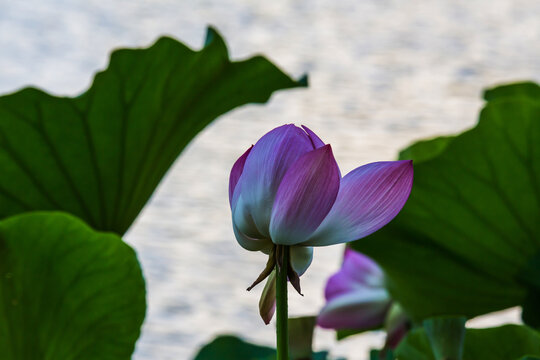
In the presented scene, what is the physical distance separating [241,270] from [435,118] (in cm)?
81

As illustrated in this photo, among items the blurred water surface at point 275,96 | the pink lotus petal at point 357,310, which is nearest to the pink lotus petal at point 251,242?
the pink lotus petal at point 357,310

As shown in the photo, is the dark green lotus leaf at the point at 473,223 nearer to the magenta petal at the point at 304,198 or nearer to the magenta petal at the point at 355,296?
the magenta petal at the point at 355,296

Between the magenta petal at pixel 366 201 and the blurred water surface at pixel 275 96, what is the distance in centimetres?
168

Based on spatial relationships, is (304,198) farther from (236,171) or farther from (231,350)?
(231,350)

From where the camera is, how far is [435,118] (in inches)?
94.3

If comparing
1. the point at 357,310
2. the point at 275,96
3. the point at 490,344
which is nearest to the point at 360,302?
the point at 357,310

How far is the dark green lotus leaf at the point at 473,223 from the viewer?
1.03ft

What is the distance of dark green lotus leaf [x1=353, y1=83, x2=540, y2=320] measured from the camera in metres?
0.31

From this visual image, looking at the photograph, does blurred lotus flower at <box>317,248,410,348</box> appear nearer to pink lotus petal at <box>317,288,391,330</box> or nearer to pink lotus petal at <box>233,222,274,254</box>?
pink lotus petal at <box>317,288,391,330</box>

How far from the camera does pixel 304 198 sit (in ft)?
0.52

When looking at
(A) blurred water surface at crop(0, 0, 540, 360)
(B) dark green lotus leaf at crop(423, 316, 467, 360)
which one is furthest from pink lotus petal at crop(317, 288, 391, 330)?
(A) blurred water surface at crop(0, 0, 540, 360)

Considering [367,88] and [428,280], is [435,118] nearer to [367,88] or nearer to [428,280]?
[367,88]

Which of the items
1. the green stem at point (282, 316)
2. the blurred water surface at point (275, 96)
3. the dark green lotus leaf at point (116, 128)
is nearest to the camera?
the green stem at point (282, 316)

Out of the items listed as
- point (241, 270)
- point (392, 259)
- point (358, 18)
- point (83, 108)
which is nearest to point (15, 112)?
point (83, 108)
